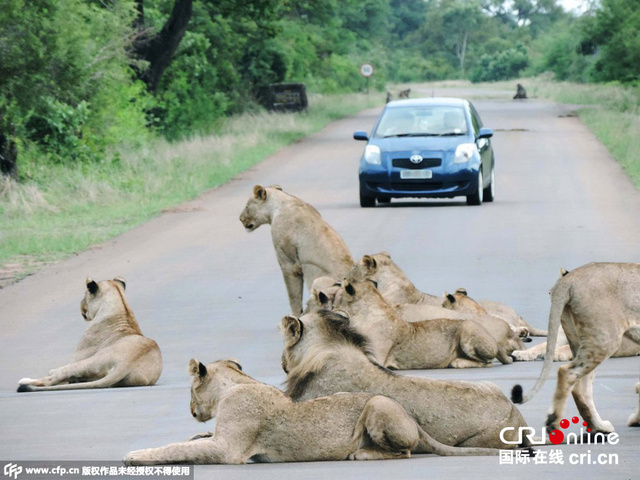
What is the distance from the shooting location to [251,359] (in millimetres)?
11086

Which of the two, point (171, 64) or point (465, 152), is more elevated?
→ point (465, 152)

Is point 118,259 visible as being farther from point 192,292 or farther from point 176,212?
point 176,212

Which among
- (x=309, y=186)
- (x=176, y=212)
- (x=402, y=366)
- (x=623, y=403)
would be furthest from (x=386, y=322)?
(x=309, y=186)

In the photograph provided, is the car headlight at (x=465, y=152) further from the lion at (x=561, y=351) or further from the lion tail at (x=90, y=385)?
the lion tail at (x=90, y=385)

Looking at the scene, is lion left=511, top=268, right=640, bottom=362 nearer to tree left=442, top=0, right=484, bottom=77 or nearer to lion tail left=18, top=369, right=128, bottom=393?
lion tail left=18, top=369, right=128, bottom=393

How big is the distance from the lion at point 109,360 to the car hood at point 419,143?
13757mm

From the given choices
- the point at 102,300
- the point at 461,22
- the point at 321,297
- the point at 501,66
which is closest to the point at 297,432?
the point at 321,297

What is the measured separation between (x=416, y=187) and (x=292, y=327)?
16325 millimetres

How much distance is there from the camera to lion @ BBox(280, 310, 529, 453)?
285 inches

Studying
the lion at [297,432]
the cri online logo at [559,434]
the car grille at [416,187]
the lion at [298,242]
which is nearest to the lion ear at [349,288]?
the lion at [298,242]

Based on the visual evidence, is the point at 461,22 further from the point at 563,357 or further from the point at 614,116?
the point at 563,357

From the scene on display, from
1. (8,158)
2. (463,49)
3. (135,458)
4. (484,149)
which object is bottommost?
(463,49)

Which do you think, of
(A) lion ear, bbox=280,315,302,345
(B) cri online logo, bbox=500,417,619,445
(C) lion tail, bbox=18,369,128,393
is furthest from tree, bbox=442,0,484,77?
(B) cri online logo, bbox=500,417,619,445

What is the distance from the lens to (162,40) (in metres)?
39.8
